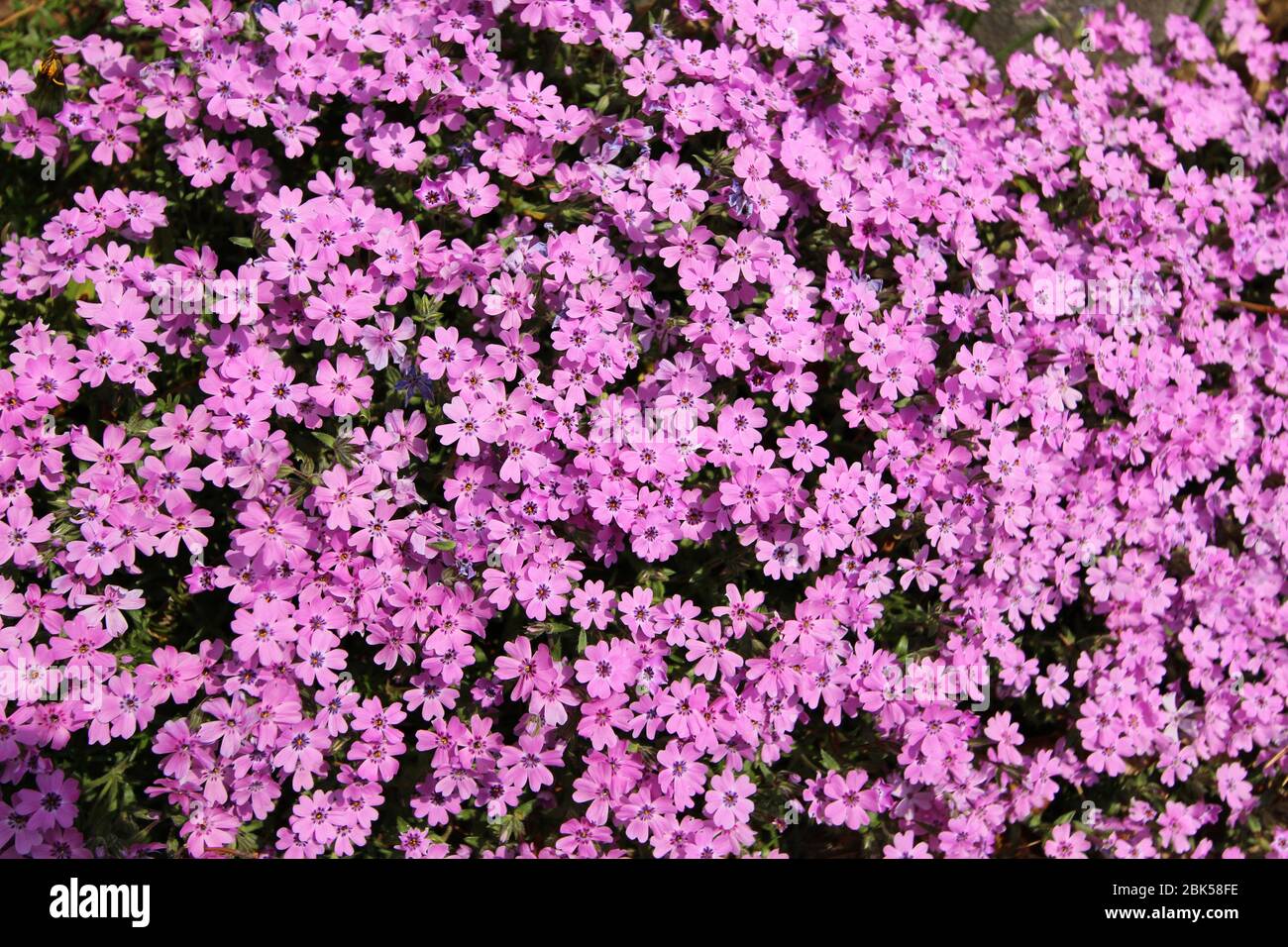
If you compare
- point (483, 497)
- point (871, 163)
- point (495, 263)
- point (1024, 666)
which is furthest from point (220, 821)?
point (871, 163)

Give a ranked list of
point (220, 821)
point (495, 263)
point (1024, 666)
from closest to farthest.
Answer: point (220, 821), point (495, 263), point (1024, 666)

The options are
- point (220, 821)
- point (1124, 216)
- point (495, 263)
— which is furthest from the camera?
point (1124, 216)

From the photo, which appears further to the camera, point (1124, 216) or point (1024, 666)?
point (1124, 216)
